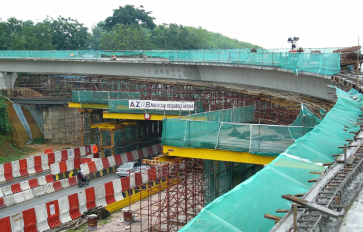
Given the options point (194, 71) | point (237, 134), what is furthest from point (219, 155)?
point (194, 71)

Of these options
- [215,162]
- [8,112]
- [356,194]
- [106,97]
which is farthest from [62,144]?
[356,194]

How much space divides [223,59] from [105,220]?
15.3 metres

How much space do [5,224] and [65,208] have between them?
11.2 feet

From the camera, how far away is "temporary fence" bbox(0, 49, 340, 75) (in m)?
20.4

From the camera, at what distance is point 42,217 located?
1725cm

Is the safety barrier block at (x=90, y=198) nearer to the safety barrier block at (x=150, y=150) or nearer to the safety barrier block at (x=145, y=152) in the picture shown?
the safety barrier block at (x=145, y=152)

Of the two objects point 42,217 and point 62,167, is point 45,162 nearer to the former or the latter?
point 62,167

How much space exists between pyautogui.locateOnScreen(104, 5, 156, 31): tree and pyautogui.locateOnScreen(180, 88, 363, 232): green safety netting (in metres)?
78.8

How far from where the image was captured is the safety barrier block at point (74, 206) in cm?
1880

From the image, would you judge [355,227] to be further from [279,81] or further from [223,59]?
[223,59]

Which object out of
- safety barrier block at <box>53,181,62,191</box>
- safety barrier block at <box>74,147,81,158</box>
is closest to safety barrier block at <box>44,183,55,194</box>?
safety barrier block at <box>53,181,62,191</box>

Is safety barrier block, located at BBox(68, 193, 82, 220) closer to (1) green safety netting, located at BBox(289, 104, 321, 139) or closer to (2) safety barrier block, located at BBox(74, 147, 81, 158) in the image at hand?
(1) green safety netting, located at BBox(289, 104, 321, 139)

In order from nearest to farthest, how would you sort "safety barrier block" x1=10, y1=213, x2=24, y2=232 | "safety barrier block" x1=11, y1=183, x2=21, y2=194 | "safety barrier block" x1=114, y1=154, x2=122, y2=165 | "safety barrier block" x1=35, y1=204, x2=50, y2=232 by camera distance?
"safety barrier block" x1=10, y1=213, x2=24, y2=232, "safety barrier block" x1=35, y1=204, x2=50, y2=232, "safety barrier block" x1=11, y1=183, x2=21, y2=194, "safety barrier block" x1=114, y1=154, x2=122, y2=165

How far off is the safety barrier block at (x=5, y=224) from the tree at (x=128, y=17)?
7346 centimetres
